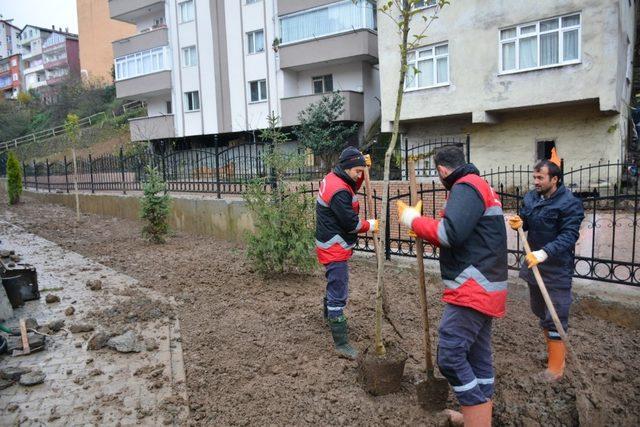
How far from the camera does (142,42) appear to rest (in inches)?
1070

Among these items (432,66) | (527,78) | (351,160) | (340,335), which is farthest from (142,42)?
(340,335)

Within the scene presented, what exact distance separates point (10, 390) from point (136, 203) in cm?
962

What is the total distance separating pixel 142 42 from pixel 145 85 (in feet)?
7.80

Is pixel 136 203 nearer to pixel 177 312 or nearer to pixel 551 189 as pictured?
pixel 177 312

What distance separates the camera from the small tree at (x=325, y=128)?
18.5 metres

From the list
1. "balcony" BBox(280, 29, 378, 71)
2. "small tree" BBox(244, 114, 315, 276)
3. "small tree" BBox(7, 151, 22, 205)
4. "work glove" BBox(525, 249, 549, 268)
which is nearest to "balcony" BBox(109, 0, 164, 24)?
"balcony" BBox(280, 29, 378, 71)

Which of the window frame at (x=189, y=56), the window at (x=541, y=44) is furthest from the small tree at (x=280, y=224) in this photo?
the window frame at (x=189, y=56)

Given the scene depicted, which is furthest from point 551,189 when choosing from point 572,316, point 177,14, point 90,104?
point 90,104

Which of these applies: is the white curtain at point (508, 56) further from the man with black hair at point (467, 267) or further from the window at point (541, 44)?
the man with black hair at point (467, 267)

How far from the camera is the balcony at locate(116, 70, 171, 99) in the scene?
87.4 ft

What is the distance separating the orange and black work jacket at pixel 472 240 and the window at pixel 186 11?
26154mm

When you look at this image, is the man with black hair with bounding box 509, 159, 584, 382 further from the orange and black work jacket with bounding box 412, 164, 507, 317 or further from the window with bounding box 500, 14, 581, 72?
the window with bounding box 500, 14, 581, 72

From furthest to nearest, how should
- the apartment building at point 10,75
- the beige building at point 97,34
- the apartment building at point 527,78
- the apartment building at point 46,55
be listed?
the apartment building at point 10,75, the apartment building at point 46,55, the beige building at point 97,34, the apartment building at point 527,78

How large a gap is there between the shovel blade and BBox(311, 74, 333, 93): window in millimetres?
20115
